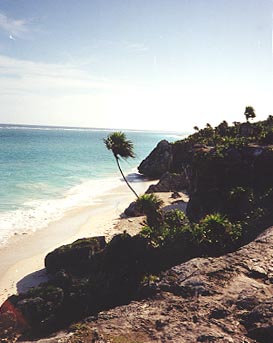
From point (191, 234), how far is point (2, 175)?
45235mm

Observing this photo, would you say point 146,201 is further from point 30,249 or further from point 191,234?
point 30,249

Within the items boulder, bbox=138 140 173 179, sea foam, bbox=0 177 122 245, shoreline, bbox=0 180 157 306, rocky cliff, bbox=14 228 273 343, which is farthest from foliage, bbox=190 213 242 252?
boulder, bbox=138 140 173 179

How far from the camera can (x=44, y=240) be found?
24.5m

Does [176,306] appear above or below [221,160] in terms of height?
below

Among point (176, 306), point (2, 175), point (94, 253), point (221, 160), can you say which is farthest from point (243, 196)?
point (2, 175)

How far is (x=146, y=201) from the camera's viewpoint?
22703 mm

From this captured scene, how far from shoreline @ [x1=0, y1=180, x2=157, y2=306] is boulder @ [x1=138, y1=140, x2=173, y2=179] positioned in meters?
21.6

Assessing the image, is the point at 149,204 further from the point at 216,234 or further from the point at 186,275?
the point at 186,275

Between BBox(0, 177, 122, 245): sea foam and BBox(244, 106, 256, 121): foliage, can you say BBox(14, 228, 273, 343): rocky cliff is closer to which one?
BBox(0, 177, 122, 245): sea foam

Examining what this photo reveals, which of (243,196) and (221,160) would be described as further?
(221,160)

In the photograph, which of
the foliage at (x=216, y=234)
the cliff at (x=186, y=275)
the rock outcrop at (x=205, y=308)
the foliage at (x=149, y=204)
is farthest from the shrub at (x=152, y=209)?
the rock outcrop at (x=205, y=308)

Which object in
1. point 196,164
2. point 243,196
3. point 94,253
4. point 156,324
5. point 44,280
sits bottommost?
point 44,280

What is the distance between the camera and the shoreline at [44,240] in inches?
714

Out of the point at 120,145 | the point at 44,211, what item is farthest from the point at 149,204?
the point at 44,211
